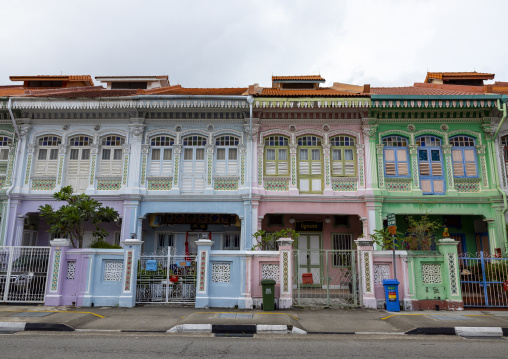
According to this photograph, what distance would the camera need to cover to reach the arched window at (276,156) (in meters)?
15.3

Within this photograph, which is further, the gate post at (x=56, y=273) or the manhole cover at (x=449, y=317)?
the gate post at (x=56, y=273)

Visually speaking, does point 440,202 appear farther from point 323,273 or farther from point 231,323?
point 231,323

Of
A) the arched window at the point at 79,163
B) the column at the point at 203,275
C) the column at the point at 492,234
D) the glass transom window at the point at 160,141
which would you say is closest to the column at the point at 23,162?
the arched window at the point at 79,163

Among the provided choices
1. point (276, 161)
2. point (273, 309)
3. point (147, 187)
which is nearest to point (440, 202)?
point (276, 161)

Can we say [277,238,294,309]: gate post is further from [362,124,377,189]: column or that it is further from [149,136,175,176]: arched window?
[149,136,175,176]: arched window

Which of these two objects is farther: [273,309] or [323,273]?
[323,273]

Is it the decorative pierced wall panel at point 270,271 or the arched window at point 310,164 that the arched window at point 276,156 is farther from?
the decorative pierced wall panel at point 270,271

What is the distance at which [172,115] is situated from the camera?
51.1 ft

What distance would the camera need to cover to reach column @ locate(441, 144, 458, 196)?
1474 centimetres

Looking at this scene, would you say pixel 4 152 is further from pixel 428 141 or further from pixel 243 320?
pixel 428 141

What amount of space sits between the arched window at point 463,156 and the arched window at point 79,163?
14193 mm

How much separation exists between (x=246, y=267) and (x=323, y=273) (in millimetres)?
5055

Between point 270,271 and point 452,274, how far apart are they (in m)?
4.99

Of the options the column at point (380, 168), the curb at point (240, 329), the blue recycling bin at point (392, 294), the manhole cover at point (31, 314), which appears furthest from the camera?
the column at point (380, 168)
